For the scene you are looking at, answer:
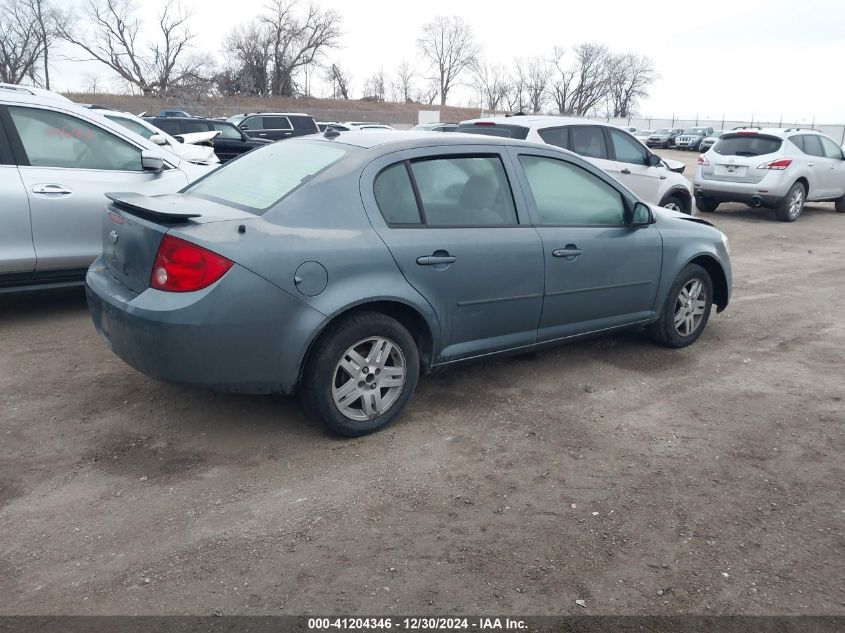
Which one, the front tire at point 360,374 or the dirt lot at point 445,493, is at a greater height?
the front tire at point 360,374

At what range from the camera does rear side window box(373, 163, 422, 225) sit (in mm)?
4160

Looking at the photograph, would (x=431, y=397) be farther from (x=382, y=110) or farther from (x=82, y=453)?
(x=382, y=110)

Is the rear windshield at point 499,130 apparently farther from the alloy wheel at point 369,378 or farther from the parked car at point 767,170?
the parked car at point 767,170

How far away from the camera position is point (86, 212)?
6066 millimetres

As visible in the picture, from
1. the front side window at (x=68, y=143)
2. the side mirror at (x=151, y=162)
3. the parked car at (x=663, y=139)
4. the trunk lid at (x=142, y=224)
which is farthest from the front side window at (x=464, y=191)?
the parked car at (x=663, y=139)

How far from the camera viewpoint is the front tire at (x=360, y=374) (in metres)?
3.90

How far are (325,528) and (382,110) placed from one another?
213ft

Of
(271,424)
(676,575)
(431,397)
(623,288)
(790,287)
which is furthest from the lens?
(790,287)

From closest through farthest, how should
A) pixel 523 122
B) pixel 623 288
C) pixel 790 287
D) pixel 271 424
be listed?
pixel 271 424 → pixel 623 288 → pixel 790 287 → pixel 523 122

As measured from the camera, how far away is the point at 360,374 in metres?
4.04

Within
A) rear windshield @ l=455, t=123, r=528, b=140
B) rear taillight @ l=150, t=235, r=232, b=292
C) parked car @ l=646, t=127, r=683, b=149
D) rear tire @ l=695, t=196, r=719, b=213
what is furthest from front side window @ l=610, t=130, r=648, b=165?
parked car @ l=646, t=127, r=683, b=149

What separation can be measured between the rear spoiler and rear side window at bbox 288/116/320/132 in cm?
1976

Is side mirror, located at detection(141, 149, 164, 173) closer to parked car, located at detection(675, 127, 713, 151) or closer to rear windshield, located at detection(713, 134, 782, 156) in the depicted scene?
rear windshield, located at detection(713, 134, 782, 156)

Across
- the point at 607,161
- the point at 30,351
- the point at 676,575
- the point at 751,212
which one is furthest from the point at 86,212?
the point at 751,212
